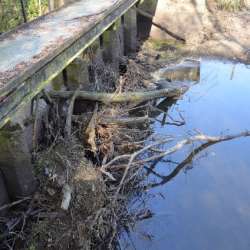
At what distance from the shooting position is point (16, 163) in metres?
4.43

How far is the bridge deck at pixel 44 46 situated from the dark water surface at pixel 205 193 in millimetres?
2125

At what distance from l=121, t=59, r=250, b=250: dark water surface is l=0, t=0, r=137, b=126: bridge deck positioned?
212cm

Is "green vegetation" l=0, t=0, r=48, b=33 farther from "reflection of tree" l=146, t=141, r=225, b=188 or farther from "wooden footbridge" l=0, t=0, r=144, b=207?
"reflection of tree" l=146, t=141, r=225, b=188

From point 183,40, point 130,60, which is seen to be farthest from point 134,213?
point 183,40

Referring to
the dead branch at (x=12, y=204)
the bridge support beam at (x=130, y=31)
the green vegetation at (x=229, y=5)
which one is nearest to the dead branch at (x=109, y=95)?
the dead branch at (x=12, y=204)

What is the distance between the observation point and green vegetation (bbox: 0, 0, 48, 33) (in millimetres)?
8766

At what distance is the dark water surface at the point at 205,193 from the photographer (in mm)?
4895

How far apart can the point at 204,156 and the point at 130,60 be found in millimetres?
3694

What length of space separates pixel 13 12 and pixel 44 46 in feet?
15.6

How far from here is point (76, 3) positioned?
24.5 ft

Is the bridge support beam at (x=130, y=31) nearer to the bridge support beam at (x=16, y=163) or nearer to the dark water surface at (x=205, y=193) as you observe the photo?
the dark water surface at (x=205, y=193)

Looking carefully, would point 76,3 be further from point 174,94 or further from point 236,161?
point 236,161

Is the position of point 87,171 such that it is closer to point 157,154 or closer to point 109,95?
point 157,154

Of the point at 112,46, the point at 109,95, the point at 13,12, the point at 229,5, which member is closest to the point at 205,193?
the point at 109,95
